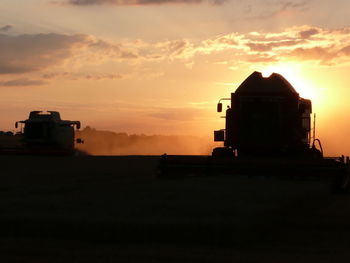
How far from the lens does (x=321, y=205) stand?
631 inches

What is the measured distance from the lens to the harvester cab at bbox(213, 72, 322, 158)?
90.5 feet

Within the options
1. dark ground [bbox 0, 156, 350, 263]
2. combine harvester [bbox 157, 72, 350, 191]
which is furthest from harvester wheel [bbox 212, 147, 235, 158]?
dark ground [bbox 0, 156, 350, 263]

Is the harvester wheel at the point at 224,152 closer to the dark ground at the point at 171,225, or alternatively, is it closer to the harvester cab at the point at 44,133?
the dark ground at the point at 171,225

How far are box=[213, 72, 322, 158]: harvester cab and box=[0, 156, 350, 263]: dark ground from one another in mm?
10046

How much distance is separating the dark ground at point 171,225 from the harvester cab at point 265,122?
10046 millimetres

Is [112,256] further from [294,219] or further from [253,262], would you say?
[294,219]

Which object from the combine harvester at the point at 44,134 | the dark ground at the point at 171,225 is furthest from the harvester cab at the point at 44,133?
the dark ground at the point at 171,225

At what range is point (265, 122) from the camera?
27.7 meters

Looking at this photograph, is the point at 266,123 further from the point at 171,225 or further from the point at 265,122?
the point at 171,225

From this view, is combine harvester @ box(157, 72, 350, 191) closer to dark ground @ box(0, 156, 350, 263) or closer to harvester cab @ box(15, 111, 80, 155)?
dark ground @ box(0, 156, 350, 263)

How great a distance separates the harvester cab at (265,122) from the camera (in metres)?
27.6

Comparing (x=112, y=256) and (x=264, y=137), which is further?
(x=264, y=137)

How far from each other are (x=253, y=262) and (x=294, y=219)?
443 centimetres

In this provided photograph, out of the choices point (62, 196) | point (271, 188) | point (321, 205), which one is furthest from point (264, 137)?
point (62, 196)
